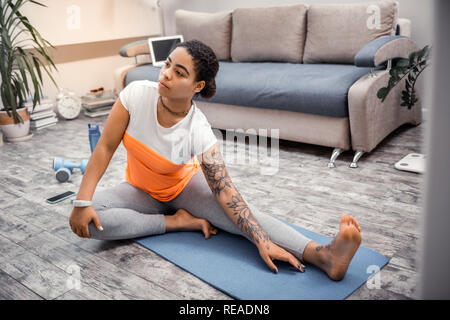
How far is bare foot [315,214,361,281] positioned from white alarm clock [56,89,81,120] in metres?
2.98

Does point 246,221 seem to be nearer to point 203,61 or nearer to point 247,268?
point 247,268

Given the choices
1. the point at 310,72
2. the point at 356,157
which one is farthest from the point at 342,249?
the point at 310,72

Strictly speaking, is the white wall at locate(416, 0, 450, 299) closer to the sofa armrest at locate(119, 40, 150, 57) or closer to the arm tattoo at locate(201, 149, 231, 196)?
the arm tattoo at locate(201, 149, 231, 196)

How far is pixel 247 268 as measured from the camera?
1.45m

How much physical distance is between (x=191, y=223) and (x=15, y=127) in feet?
6.84

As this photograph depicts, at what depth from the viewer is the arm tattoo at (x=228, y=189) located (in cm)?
146

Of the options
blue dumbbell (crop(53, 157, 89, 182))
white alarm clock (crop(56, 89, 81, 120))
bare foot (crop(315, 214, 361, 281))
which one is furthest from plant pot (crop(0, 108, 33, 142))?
bare foot (crop(315, 214, 361, 281))

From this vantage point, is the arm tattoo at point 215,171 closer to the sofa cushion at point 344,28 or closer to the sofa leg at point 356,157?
the sofa leg at point 356,157

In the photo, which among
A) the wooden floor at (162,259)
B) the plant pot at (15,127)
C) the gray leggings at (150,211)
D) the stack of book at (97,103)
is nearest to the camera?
the wooden floor at (162,259)

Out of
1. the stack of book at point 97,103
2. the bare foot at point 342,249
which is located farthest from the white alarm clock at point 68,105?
the bare foot at point 342,249

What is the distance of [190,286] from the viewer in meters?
1.39

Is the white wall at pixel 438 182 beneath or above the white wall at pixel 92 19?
beneath

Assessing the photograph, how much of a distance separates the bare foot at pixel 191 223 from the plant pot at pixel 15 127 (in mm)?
2016

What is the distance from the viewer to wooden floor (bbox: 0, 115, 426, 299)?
1397 mm
